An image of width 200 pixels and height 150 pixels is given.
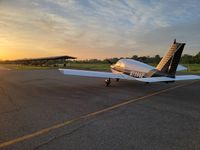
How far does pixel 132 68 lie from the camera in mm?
14852

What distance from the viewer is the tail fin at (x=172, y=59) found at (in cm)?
1212

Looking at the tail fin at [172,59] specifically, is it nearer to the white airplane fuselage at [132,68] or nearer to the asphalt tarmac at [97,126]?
the white airplane fuselage at [132,68]

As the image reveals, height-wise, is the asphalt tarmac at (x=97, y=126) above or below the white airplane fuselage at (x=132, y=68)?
below

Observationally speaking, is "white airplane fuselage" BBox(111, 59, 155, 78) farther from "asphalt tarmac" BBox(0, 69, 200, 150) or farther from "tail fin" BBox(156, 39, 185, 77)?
"asphalt tarmac" BBox(0, 69, 200, 150)

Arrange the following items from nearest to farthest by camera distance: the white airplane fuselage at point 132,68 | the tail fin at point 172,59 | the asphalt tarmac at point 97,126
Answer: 1. the asphalt tarmac at point 97,126
2. the tail fin at point 172,59
3. the white airplane fuselage at point 132,68

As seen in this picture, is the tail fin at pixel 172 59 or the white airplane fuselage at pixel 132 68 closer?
the tail fin at pixel 172 59

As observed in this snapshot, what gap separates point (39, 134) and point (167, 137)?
3.10m

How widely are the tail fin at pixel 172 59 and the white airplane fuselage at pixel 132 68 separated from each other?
118 centimetres

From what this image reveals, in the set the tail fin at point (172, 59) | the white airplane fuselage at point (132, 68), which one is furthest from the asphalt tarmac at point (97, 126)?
the white airplane fuselage at point (132, 68)

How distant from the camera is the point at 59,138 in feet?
14.6

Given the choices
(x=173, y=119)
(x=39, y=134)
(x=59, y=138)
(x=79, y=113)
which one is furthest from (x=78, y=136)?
(x=173, y=119)

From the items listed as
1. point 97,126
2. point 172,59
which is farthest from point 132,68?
point 97,126

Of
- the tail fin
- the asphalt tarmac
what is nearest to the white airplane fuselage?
the tail fin

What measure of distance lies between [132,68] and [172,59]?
3382mm
